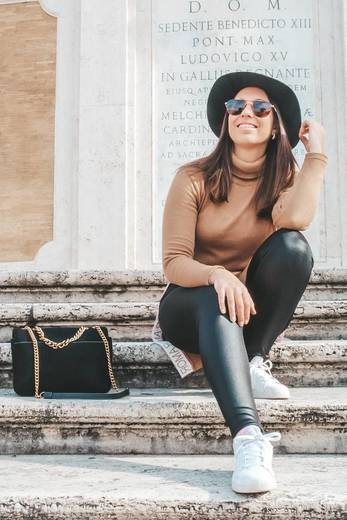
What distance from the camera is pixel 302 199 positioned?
2.23 meters

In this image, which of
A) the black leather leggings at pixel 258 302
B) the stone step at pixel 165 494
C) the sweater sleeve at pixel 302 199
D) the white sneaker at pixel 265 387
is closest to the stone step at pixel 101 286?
the black leather leggings at pixel 258 302

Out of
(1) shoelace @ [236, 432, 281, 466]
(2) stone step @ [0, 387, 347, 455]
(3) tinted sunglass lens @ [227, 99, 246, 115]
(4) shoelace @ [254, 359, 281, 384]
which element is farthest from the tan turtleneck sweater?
(1) shoelace @ [236, 432, 281, 466]

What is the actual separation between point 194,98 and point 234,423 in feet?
13.6

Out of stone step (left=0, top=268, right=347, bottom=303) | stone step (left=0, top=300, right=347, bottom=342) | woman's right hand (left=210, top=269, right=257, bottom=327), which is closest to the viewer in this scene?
woman's right hand (left=210, top=269, right=257, bottom=327)

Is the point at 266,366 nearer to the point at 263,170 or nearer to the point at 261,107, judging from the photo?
the point at 263,170

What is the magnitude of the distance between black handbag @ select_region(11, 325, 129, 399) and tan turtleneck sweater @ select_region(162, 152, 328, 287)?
1.22 ft

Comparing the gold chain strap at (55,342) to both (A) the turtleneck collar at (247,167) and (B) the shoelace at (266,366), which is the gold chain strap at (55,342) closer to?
(B) the shoelace at (266,366)

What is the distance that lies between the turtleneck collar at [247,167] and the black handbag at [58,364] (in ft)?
2.56

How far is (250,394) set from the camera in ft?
5.74

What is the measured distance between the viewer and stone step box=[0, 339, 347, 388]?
2.40 meters

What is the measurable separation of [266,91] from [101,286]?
1.29 metres

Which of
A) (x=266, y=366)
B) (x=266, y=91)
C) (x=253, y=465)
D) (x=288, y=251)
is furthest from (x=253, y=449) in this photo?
(x=266, y=91)

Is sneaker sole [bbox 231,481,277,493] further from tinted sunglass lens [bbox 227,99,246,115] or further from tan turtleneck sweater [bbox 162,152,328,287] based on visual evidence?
tinted sunglass lens [bbox 227,99,246,115]

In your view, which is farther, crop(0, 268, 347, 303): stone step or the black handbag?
crop(0, 268, 347, 303): stone step
